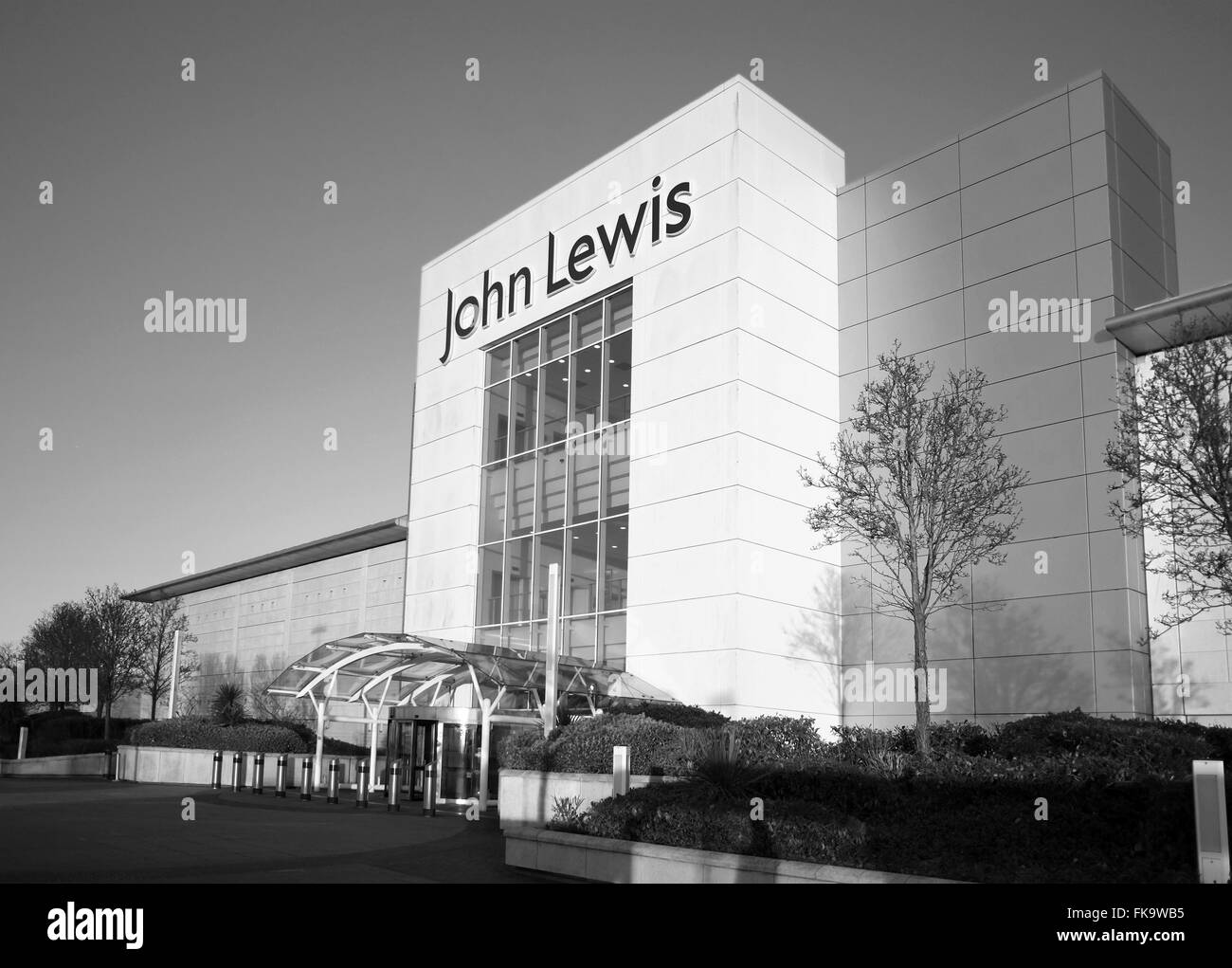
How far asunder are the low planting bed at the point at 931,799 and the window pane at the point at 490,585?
13.6 metres

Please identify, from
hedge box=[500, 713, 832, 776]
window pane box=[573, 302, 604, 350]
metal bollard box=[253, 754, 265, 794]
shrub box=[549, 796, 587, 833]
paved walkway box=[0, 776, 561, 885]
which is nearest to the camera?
paved walkway box=[0, 776, 561, 885]

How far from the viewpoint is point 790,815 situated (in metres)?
11.8

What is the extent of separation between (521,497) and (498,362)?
4709 millimetres

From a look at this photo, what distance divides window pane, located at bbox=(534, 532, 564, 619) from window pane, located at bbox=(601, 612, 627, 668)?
248cm

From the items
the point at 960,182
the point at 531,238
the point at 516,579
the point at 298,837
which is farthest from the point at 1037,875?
the point at 531,238

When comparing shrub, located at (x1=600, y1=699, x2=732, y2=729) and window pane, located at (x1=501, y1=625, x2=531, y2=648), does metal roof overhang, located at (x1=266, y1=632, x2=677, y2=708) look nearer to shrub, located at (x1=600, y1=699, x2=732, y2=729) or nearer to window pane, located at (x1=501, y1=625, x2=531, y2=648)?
shrub, located at (x1=600, y1=699, x2=732, y2=729)

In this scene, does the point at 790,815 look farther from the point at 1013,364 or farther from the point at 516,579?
the point at 516,579

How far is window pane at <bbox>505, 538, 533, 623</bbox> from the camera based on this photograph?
2961 cm

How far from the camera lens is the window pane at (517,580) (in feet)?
97.1

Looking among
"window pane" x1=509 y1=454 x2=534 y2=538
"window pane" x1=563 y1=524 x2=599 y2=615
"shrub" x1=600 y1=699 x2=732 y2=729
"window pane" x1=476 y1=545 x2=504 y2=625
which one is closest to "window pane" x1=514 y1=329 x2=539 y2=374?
"window pane" x1=509 y1=454 x2=534 y2=538

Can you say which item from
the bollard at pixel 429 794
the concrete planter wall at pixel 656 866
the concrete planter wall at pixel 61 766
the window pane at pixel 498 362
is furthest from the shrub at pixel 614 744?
the concrete planter wall at pixel 61 766

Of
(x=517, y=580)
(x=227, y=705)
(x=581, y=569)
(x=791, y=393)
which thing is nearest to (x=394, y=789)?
(x=581, y=569)

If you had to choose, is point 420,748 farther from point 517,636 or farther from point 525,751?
point 525,751

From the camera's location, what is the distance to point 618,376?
28516 millimetres
